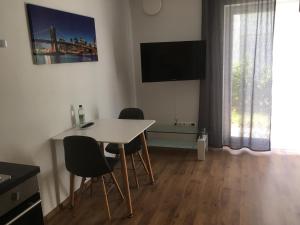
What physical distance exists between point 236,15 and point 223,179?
2288 millimetres

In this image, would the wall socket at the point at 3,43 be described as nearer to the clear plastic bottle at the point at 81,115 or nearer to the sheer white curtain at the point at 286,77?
the clear plastic bottle at the point at 81,115

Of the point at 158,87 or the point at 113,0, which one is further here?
the point at 158,87

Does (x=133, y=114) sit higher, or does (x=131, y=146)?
(x=133, y=114)

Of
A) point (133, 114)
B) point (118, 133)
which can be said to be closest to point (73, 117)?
point (118, 133)

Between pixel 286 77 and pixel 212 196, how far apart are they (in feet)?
6.98

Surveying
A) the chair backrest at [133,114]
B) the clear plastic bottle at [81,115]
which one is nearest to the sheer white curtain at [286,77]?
the chair backrest at [133,114]

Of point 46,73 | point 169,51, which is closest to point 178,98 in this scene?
point 169,51

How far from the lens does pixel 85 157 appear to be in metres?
2.38

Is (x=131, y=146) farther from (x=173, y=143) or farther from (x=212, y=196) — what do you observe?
(x=173, y=143)

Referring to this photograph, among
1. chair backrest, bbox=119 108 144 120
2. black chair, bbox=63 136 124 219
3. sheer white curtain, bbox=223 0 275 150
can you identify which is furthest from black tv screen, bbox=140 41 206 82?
black chair, bbox=63 136 124 219

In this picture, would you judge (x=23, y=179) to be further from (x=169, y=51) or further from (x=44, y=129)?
(x=169, y=51)

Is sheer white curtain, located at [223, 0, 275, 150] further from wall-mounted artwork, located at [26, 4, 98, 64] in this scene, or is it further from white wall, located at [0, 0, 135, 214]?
wall-mounted artwork, located at [26, 4, 98, 64]

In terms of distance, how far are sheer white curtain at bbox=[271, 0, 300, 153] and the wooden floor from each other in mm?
336

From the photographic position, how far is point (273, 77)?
12.6 feet
